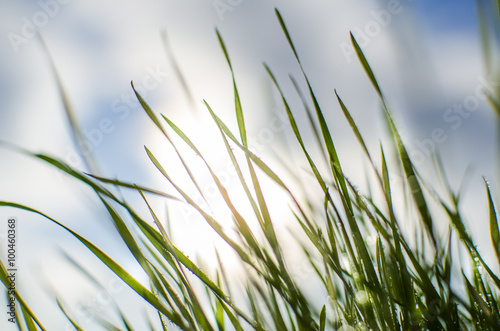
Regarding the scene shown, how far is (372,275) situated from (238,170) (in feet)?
0.59

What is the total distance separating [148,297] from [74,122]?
0.19 metres

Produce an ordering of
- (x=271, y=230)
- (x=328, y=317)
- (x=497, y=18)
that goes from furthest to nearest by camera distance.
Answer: (x=328, y=317), (x=271, y=230), (x=497, y=18)

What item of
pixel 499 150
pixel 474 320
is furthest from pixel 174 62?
pixel 474 320

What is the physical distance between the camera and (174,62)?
38cm

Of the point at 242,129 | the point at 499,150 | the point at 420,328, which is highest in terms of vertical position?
the point at 242,129

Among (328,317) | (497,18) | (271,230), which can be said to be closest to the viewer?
(497,18)

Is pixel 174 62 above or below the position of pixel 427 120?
above

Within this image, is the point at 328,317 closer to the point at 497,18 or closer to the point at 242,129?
the point at 242,129

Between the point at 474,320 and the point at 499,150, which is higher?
the point at 499,150

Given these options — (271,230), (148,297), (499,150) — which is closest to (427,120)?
(499,150)

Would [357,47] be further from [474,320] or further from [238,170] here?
[474,320]

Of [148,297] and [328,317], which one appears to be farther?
[328,317]

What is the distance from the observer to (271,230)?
1.17 feet

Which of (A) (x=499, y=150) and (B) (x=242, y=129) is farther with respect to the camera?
(B) (x=242, y=129)
